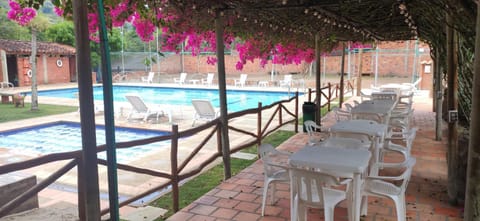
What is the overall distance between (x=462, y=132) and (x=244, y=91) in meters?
15.1

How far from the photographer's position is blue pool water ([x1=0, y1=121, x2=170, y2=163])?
810 centimetres

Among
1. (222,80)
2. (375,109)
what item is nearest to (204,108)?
(375,109)

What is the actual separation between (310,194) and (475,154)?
1157 mm

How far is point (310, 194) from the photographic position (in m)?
2.82

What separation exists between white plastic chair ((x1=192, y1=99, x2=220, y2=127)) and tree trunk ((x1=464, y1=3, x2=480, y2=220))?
7794 mm

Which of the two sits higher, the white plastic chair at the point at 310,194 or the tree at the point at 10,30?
Answer: the tree at the point at 10,30

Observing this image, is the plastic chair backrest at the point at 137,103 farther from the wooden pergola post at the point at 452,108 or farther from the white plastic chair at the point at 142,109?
the wooden pergola post at the point at 452,108

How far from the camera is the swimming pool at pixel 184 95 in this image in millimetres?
16427

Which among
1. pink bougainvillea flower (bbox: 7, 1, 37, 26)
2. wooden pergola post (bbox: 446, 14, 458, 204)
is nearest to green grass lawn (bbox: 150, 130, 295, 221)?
pink bougainvillea flower (bbox: 7, 1, 37, 26)

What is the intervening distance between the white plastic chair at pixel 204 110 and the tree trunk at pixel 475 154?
25.6 ft

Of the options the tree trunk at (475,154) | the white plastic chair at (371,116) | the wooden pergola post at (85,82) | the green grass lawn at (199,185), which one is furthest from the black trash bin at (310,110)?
the wooden pergola post at (85,82)

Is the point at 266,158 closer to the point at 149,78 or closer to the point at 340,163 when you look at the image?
the point at 340,163

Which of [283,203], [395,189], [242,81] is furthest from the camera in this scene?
[242,81]

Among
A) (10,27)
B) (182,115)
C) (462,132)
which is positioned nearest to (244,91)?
(182,115)
